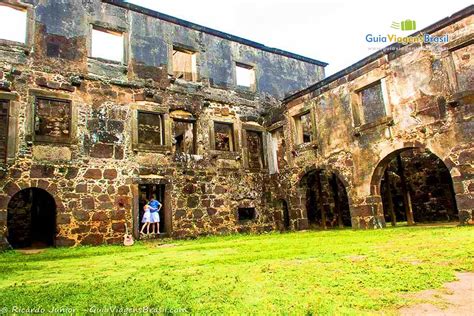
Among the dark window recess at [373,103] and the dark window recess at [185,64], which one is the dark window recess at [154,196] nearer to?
the dark window recess at [185,64]

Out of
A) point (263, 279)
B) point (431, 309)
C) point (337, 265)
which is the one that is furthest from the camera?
point (337, 265)

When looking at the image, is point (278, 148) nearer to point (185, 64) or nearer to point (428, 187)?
point (185, 64)

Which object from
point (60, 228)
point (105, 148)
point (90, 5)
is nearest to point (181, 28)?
point (90, 5)

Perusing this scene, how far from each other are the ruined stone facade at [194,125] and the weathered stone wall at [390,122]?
0.12 feet

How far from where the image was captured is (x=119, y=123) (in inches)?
455

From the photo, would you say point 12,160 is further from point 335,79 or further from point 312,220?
point 312,220

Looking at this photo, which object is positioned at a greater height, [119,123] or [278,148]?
[119,123]

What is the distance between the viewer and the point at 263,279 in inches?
131

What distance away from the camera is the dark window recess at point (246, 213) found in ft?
45.5

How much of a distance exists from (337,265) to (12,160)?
31.2 ft

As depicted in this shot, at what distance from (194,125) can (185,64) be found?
14.5ft

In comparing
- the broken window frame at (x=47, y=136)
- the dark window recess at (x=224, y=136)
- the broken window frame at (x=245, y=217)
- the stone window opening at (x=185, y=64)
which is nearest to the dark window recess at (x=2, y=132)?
the broken window frame at (x=47, y=136)

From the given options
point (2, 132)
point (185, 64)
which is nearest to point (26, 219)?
point (2, 132)

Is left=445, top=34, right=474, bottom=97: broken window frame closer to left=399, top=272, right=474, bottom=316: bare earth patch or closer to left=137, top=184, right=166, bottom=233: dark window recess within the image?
left=399, top=272, right=474, bottom=316: bare earth patch
